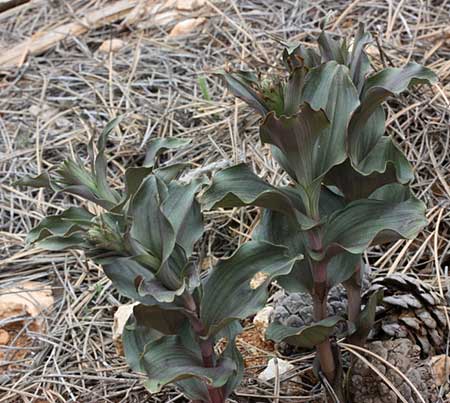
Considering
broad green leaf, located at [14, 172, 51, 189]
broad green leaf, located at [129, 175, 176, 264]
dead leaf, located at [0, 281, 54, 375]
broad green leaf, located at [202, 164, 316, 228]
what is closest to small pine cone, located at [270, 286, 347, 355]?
broad green leaf, located at [202, 164, 316, 228]

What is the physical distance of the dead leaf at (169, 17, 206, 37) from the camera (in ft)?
10.9

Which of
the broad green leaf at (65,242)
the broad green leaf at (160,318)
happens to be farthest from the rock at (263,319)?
the broad green leaf at (65,242)

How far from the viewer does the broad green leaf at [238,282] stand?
1.33 metres

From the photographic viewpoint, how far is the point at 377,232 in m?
1.33

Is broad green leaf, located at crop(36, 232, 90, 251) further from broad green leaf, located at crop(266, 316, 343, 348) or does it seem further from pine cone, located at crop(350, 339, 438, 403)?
pine cone, located at crop(350, 339, 438, 403)

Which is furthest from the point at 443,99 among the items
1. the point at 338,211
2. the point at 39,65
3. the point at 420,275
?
the point at 39,65

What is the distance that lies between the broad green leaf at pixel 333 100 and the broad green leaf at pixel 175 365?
0.42 meters

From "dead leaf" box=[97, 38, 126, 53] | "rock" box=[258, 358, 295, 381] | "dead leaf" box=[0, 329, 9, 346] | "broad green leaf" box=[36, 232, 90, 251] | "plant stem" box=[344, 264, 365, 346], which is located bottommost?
"dead leaf" box=[0, 329, 9, 346]

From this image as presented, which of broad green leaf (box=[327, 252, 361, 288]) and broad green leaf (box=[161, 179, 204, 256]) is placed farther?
broad green leaf (box=[327, 252, 361, 288])

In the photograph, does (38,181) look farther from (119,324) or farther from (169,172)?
(119,324)

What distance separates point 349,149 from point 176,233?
1.18 feet

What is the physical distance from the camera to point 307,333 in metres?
1.40

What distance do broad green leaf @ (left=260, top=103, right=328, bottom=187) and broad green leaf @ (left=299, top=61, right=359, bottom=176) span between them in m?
0.02

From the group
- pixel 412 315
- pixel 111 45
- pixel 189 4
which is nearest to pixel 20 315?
pixel 412 315
